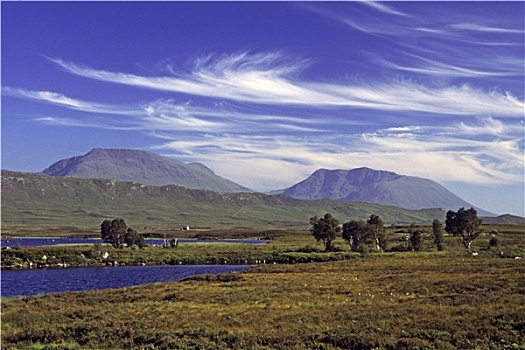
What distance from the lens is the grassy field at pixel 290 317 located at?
25047 millimetres

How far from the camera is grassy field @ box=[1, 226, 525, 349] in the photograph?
25.0m

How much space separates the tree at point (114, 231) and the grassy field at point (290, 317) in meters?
101

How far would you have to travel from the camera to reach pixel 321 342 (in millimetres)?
24953

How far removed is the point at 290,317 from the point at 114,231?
126 metres

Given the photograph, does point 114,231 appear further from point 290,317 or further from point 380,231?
point 290,317

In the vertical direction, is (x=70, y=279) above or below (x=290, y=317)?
below

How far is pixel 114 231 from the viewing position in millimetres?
149000

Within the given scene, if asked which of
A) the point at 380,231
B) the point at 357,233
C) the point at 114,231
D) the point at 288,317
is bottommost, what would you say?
the point at 114,231

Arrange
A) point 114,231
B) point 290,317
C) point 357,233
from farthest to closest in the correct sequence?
point 114,231 < point 357,233 < point 290,317

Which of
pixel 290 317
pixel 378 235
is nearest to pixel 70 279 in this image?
pixel 290 317

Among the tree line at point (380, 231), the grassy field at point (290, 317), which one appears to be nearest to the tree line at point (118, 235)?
the tree line at point (380, 231)

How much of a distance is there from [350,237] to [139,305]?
100 meters

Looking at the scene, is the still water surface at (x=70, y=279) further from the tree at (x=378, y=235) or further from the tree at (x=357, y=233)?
the tree at (x=378, y=235)

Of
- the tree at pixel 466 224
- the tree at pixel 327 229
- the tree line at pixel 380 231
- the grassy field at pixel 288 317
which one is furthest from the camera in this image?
the tree at pixel 327 229
